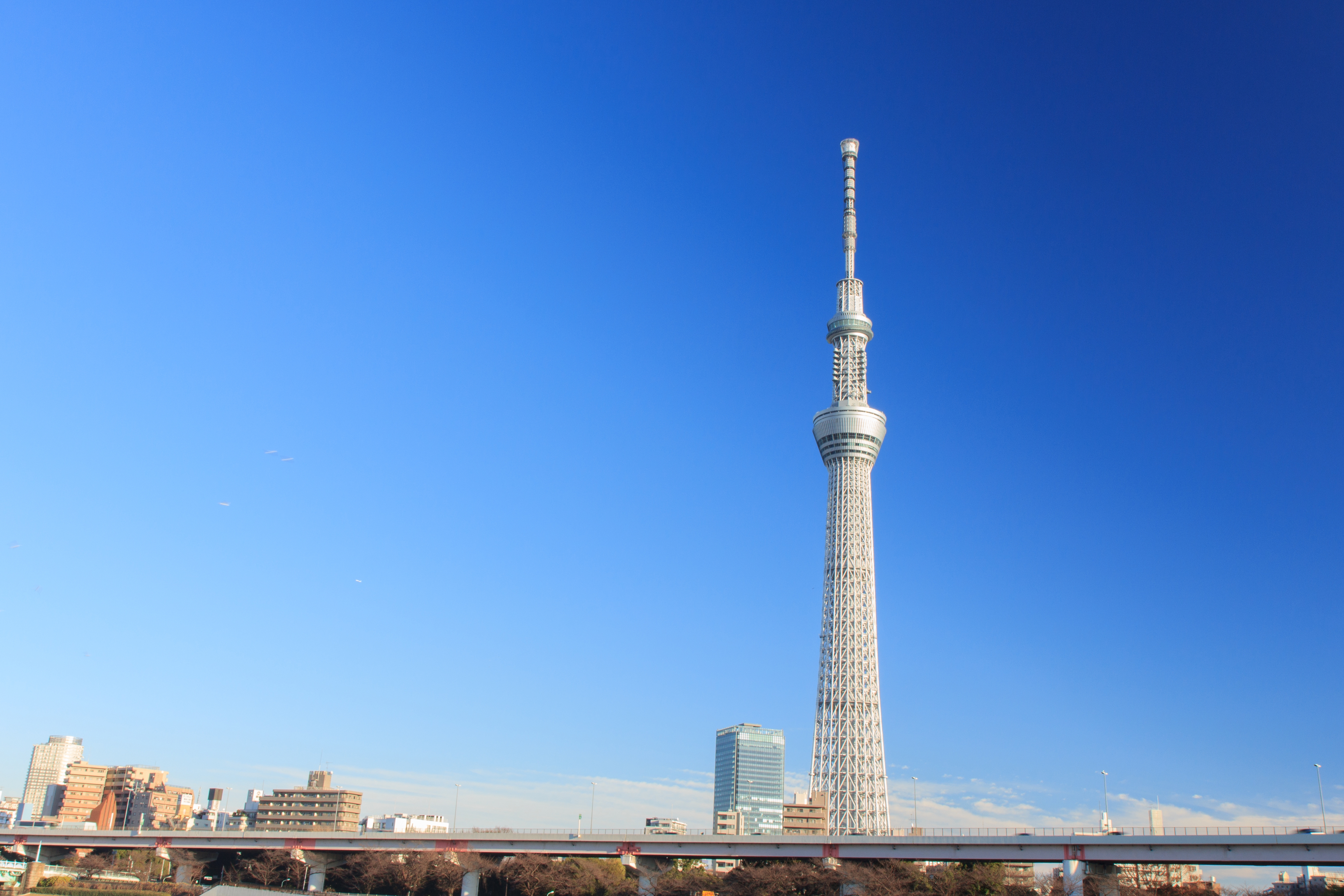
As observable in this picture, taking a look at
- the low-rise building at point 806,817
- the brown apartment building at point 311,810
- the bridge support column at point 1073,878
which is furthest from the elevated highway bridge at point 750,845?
the brown apartment building at point 311,810

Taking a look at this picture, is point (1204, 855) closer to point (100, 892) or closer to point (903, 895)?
point (903, 895)

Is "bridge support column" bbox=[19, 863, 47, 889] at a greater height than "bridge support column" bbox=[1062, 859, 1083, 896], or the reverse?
"bridge support column" bbox=[1062, 859, 1083, 896]

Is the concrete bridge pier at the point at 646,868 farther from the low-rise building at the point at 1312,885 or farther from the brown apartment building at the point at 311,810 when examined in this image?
the brown apartment building at the point at 311,810

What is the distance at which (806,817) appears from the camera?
169 meters

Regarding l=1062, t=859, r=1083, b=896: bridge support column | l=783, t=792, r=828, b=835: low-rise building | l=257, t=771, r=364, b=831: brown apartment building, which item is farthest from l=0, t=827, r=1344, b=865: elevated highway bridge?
l=257, t=771, r=364, b=831: brown apartment building

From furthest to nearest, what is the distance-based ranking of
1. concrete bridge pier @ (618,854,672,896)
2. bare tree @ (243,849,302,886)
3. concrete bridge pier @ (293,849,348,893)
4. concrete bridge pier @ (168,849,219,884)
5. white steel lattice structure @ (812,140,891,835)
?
white steel lattice structure @ (812,140,891,835)
concrete bridge pier @ (168,849,219,884)
concrete bridge pier @ (293,849,348,893)
bare tree @ (243,849,302,886)
concrete bridge pier @ (618,854,672,896)

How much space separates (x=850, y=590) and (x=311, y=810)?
375 feet

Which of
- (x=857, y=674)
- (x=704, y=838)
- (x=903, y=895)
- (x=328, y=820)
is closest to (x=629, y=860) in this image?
(x=704, y=838)

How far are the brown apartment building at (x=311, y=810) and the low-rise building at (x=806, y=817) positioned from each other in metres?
82.5

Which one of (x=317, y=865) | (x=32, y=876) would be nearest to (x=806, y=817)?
(x=317, y=865)

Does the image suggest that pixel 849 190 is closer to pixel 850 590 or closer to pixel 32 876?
pixel 850 590

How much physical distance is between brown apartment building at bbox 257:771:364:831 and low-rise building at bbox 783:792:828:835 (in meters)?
82.5

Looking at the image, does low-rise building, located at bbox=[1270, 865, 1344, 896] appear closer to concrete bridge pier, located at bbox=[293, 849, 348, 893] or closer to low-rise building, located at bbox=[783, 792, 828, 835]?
low-rise building, located at bbox=[783, 792, 828, 835]

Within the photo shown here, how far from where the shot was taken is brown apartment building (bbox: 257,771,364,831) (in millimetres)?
194250
